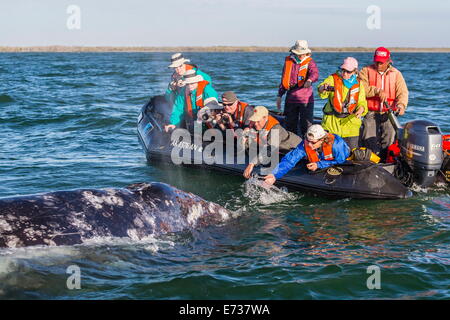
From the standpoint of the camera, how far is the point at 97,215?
721 cm

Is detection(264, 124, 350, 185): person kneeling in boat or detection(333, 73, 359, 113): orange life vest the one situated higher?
detection(333, 73, 359, 113): orange life vest

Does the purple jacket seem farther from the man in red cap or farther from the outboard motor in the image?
the outboard motor

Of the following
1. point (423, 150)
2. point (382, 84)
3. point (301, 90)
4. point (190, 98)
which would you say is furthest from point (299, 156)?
point (190, 98)

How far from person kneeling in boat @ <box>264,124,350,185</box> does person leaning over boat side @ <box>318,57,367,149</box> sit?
0.86 metres

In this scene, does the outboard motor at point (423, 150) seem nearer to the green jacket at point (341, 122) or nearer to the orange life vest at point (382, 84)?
the green jacket at point (341, 122)

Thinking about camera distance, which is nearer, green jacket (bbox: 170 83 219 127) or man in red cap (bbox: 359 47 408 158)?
man in red cap (bbox: 359 47 408 158)

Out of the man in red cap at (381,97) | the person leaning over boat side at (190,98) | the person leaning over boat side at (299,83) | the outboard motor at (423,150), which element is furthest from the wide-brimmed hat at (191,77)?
the outboard motor at (423,150)

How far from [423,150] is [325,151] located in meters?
1.69

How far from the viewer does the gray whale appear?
6.68 m

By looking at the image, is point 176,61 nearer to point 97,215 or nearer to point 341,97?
point 341,97

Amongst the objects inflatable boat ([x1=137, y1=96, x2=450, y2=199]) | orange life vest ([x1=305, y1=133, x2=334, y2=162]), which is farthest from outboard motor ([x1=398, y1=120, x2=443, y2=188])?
orange life vest ([x1=305, y1=133, x2=334, y2=162])

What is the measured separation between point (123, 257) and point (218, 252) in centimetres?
126

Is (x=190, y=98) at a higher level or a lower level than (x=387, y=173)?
higher
